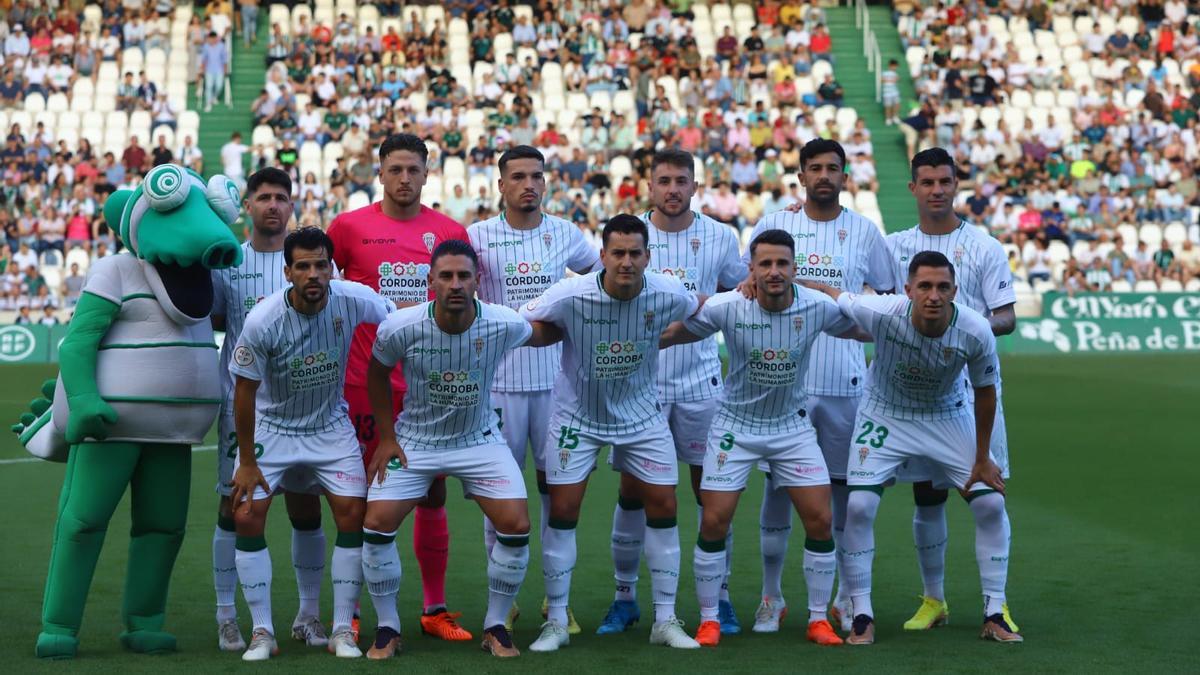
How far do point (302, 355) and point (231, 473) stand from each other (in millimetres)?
828

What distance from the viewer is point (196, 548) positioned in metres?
10.1

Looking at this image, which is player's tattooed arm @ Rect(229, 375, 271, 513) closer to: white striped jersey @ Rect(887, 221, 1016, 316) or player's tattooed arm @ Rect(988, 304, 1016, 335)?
white striped jersey @ Rect(887, 221, 1016, 316)

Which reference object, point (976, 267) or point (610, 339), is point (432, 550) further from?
point (976, 267)

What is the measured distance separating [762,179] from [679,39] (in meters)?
4.92

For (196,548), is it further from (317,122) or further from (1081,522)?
(317,122)

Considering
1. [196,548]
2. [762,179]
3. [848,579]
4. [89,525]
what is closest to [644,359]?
[848,579]

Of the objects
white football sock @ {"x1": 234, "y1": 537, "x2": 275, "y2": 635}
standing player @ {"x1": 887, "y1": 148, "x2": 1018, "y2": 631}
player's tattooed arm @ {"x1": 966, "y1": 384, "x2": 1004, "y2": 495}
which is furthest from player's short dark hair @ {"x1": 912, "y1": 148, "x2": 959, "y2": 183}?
white football sock @ {"x1": 234, "y1": 537, "x2": 275, "y2": 635}

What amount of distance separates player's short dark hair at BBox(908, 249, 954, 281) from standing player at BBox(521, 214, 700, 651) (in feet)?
3.53

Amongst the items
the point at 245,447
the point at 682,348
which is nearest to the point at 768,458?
the point at 682,348

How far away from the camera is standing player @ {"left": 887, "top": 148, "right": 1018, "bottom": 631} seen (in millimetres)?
7930

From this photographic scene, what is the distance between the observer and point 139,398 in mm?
7184

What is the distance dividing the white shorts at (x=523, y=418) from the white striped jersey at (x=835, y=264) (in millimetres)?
1365

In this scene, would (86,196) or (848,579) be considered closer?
(848,579)

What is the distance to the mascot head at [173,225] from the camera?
23.6 ft
